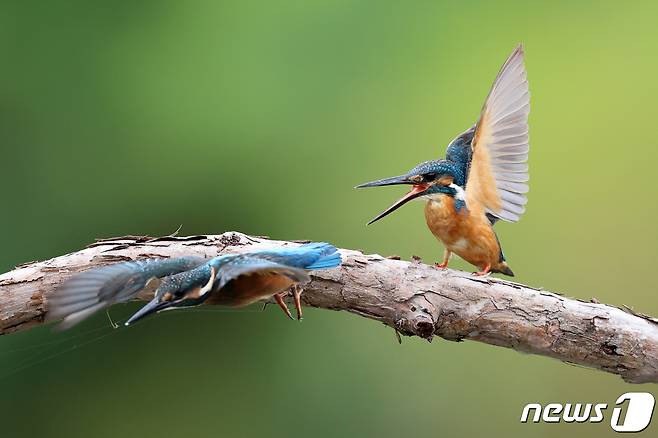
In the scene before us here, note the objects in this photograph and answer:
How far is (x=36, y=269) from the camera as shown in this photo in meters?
1.55

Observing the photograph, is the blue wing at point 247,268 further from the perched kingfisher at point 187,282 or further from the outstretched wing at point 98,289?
the outstretched wing at point 98,289

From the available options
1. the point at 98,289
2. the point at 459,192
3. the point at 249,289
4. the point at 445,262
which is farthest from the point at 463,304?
the point at 98,289

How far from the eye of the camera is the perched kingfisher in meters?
1.16

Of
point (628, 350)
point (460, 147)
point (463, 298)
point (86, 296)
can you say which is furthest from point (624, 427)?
point (86, 296)

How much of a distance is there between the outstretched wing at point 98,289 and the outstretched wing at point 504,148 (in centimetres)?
66

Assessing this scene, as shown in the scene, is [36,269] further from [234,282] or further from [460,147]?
[460,147]

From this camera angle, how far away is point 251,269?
3.68ft

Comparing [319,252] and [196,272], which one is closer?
[196,272]

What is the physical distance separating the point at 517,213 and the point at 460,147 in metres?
0.17

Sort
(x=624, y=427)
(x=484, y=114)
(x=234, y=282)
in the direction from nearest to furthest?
(x=234, y=282) < (x=484, y=114) < (x=624, y=427)

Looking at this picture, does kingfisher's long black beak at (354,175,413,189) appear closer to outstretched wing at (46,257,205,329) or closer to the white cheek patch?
the white cheek patch

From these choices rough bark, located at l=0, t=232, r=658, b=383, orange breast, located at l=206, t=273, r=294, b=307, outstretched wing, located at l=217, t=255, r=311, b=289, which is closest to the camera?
outstretched wing, located at l=217, t=255, r=311, b=289

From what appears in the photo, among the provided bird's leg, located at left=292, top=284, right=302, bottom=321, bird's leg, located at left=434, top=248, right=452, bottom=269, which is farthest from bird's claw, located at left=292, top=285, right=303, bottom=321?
bird's leg, located at left=434, top=248, right=452, bottom=269

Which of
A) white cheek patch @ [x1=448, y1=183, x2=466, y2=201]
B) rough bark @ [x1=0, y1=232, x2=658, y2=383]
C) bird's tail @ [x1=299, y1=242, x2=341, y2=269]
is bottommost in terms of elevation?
rough bark @ [x1=0, y1=232, x2=658, y2=383]
